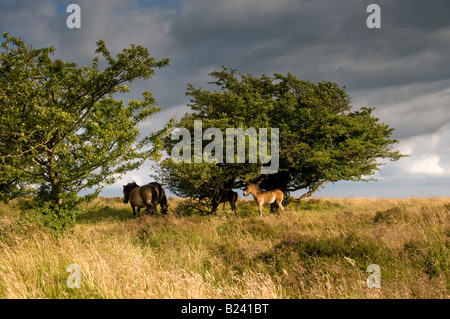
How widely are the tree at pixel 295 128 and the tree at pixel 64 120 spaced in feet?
17.7

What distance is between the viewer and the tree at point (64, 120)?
465 inches

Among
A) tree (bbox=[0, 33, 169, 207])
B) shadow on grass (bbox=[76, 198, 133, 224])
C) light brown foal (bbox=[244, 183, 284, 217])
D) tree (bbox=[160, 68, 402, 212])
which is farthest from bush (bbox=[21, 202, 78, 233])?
shadow on grass (bbox=[76, 198, 133, 224])

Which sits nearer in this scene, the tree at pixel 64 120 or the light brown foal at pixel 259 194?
the tree at pixel 64 120

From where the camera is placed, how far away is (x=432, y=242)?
29.0ft

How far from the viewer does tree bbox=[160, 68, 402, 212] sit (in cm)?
2078

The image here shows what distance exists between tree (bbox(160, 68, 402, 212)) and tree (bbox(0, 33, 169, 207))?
538cm

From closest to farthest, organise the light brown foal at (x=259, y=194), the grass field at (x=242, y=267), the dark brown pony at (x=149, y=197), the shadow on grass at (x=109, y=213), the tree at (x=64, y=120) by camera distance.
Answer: the grass field at (x=242, y=267)
the tree at (x=64, y=120)
the light brown foal at (x=259, y=194)
the dark brown pony at (x=149, y=197)
the shadow on grass at (x=109, y=213)

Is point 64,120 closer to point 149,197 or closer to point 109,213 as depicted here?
point 149,197

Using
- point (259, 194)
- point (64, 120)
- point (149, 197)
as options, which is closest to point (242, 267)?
point (64, 120)

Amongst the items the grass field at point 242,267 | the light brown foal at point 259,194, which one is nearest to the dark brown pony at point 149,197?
the light brown foal at point 259,194

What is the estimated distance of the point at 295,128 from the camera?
75.5ft

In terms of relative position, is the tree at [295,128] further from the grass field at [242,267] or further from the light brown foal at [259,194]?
the grass field at [242,267]
